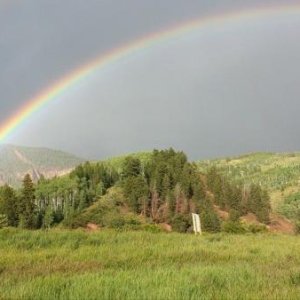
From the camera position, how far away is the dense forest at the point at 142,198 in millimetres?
64688

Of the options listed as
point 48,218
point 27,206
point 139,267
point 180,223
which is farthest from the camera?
point 48,218

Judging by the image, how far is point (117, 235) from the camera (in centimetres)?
1413

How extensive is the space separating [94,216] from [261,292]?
153 feet

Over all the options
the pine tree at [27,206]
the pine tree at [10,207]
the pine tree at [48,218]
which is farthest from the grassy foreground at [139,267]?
the pine tree at [48,218]

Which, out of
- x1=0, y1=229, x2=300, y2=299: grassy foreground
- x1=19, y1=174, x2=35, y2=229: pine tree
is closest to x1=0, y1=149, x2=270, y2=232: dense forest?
x1=19, y1=174, x2=35, y2=229: pine tree

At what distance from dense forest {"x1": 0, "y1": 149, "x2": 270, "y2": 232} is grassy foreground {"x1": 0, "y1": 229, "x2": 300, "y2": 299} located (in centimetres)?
3663

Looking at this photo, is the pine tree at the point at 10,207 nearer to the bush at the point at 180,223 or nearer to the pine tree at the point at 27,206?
the pine tree at the point at 27,206

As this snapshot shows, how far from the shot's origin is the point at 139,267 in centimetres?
916

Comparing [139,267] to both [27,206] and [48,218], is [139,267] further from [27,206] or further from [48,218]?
[48,218]

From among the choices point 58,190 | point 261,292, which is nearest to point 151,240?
point 261,292

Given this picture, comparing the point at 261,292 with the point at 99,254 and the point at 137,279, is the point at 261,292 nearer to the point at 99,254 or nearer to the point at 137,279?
the point at 137,279

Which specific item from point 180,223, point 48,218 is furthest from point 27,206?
point 180,223

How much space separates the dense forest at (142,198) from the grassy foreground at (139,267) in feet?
120

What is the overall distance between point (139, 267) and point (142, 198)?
58.8m
